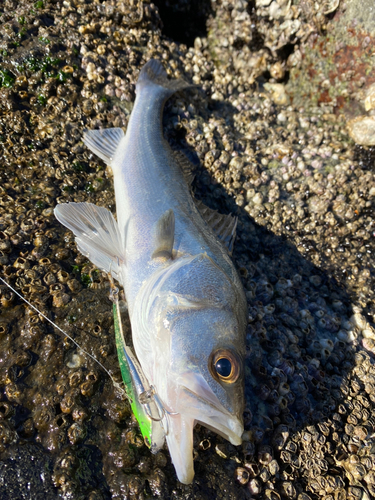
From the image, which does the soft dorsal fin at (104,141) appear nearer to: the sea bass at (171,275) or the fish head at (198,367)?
the sea bass at (171,275)

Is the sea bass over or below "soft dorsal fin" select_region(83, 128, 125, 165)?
below

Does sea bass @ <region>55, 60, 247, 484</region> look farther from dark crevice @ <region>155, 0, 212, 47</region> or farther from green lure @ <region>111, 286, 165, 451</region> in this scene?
dark crevice @ <region>155, 0, 212, 47</region>

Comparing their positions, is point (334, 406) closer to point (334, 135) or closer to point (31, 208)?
point (31, 208)

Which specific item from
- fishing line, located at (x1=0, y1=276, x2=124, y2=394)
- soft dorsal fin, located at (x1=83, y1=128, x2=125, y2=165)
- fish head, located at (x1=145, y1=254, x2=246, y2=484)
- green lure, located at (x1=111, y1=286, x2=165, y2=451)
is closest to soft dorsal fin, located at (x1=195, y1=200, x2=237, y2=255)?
fish head, located at (x1=145, y1=254, x2=246, y2=484)

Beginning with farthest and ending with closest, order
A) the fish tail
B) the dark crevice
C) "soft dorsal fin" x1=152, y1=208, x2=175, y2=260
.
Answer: the dark crevice < the fish tail < "soft dorsal fin" x1=152, y1=208, x2=175, y2=260

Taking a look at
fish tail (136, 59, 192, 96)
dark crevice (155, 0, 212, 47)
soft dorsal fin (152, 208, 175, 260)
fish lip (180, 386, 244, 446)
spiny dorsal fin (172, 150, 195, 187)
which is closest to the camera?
fish lip (180, 386, 244, 446)

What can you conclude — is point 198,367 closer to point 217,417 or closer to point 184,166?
point 217,417

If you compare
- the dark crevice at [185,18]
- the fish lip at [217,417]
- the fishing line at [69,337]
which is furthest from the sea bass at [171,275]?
the dark crevice at [185,18]
